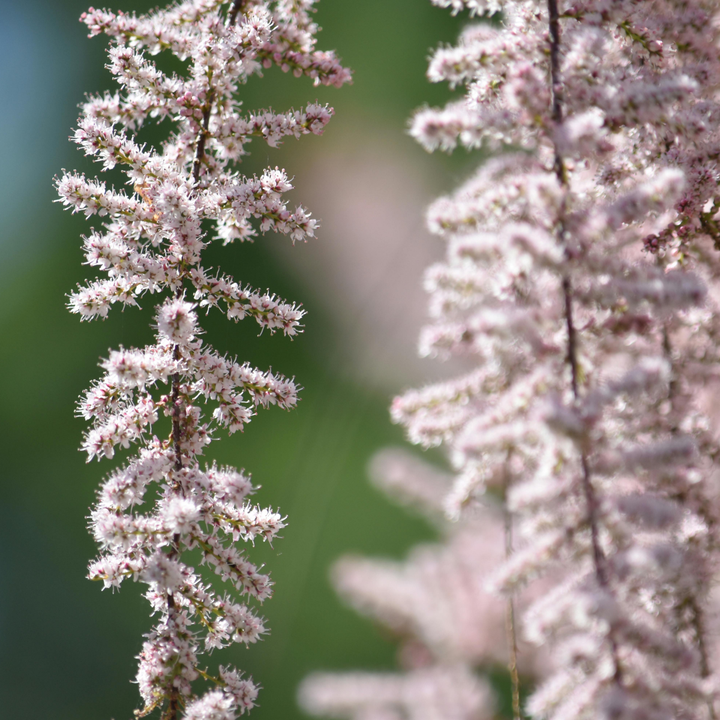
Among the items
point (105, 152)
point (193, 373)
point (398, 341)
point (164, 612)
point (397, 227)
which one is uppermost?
point (397, 227)

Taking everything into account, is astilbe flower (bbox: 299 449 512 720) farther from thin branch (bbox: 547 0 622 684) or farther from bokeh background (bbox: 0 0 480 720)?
thin branch (bbox: 547 0 622 684)

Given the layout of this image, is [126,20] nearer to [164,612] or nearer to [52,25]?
[164,612]

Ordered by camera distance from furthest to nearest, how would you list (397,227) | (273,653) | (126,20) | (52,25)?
(52,25)
(397,227)
(273,653)
(126,20)

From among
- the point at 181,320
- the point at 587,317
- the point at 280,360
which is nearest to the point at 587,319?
the point at 587,317

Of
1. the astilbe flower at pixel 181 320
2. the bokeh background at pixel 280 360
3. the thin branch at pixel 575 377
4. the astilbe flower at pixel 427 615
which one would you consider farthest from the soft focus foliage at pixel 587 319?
the astilbe flower at pixel 427 615

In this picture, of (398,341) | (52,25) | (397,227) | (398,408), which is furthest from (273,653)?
(52,25)

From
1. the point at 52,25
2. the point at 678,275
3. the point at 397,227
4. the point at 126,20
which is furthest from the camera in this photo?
the point at 52,25
